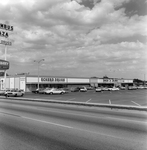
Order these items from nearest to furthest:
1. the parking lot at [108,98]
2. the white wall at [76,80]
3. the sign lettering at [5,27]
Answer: the parking lot at [108,98] < the sign lettering at [5,27] < the white wall at [76,80]

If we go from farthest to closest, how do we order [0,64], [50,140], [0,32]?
[0,32], [0,64], [50,140]

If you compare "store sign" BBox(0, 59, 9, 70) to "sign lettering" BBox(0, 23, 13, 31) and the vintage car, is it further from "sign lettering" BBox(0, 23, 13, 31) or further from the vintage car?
"sign lettering" BBox(0, 23, 13, 31)

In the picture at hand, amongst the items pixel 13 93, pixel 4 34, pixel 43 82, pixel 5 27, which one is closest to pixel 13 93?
pixel 13 93

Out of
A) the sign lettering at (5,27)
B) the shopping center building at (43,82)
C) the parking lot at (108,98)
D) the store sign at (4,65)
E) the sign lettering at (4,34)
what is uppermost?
the sign lettering at (5,27)

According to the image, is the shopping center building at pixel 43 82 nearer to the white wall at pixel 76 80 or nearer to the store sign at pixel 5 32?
the white wall at pixel 76 80

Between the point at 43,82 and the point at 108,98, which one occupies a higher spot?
the point at 43,82

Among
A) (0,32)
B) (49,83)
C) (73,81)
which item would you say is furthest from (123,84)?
(0,32)

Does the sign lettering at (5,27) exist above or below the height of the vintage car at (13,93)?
above

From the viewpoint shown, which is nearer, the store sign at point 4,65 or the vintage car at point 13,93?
the vintage car at point 13,93

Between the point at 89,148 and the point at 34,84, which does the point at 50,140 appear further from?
the point at 34,84

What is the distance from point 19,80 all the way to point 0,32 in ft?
70.7

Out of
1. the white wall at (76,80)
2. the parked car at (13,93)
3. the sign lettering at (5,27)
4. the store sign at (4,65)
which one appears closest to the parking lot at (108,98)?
the parked car at (13,93)

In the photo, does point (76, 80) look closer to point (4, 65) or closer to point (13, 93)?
point (4, 65)

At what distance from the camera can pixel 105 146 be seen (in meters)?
5.55
